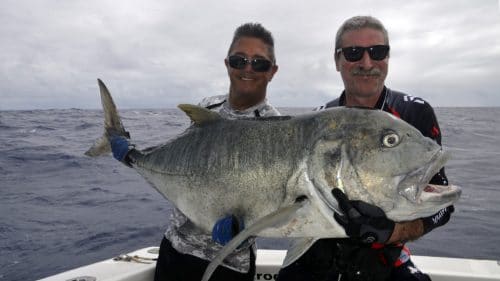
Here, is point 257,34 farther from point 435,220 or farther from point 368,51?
point 435,220

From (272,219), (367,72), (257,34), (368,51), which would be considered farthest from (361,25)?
(272,219)

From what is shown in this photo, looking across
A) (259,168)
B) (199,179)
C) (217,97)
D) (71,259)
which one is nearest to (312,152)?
(259,168)

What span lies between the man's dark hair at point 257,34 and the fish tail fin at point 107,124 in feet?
4.08

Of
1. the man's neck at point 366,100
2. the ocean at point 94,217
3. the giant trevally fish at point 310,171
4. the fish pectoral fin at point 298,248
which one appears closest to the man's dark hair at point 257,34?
the man's neck at point 366,100

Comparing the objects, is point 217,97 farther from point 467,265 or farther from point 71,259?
point 71,259

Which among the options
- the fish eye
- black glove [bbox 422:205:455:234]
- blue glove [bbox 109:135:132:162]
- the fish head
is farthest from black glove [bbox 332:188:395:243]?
blue glove [bbox 109:135:132:162]

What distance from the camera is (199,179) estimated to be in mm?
2756

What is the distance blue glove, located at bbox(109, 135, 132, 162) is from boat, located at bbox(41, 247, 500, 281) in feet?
4.56

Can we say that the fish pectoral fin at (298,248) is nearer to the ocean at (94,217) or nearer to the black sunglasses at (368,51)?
the black sunglasses at (368,51)

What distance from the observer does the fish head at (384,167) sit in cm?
207

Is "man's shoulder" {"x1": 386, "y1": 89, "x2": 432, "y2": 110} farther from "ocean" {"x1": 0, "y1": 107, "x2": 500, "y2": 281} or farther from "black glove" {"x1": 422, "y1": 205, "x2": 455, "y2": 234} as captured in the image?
"ocean" {"x1": 0, "y1": 107, "x2": 500, "y2": 281}

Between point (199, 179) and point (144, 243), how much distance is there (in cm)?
580

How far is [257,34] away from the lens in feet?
11.7

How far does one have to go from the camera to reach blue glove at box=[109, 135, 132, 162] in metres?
3.61
